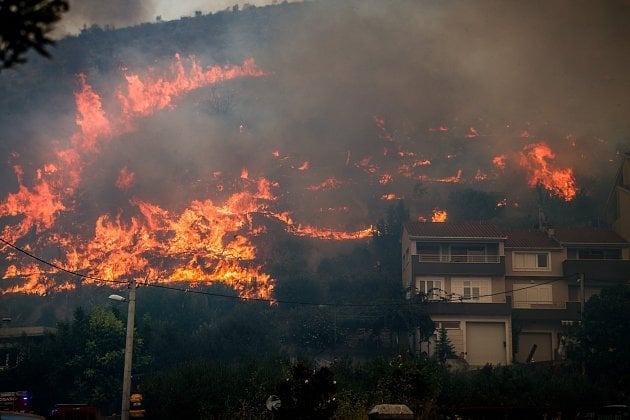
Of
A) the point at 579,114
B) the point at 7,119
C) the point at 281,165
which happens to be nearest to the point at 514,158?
the point at 579,114

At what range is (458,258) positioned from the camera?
73438 mm

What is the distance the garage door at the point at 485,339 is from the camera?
227 ft

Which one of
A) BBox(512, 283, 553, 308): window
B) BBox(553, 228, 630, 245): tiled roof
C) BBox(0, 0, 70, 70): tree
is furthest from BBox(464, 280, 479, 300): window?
BBox(0, 0, 70, 70): tree

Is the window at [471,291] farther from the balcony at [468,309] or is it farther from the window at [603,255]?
the window at [603,255]

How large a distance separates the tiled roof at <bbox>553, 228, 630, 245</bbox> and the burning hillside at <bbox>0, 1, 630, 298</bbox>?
27427 mm

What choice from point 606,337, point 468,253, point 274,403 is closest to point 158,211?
point 468,253

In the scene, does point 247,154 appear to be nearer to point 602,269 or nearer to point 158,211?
point 158,211

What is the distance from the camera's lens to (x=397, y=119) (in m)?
144

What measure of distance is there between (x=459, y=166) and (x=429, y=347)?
61550 mm

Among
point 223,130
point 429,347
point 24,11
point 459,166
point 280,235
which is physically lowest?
point 429,347

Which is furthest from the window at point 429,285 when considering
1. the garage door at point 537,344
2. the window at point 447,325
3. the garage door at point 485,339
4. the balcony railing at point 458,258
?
the garage door at point 537,344

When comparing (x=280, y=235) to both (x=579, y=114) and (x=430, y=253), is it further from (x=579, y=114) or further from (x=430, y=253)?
(x=579, y=114)

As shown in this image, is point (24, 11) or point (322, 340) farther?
point (322, 340)

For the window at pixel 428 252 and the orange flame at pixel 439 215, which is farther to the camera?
the orange flame at pixel 439 215
